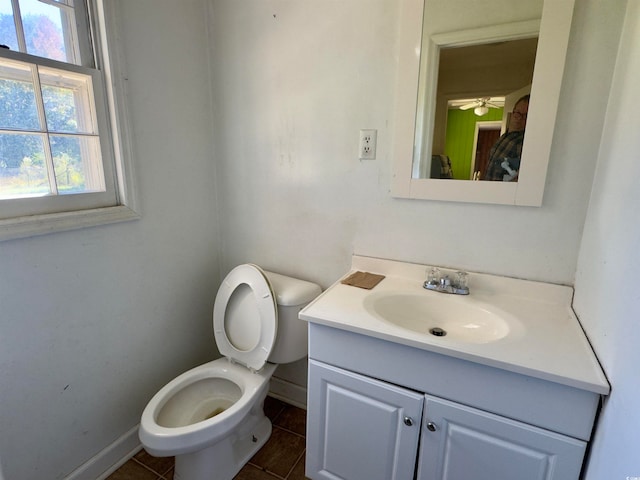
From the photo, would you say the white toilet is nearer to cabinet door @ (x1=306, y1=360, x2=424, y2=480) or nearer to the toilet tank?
the toilet tank

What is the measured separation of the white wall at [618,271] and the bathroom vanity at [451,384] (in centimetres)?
5

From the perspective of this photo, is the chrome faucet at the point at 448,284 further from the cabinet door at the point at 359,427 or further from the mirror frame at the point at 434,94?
the cabinet door at the point at 359,427

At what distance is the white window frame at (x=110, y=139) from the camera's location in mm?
1119

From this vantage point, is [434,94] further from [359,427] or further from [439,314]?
[359,427]

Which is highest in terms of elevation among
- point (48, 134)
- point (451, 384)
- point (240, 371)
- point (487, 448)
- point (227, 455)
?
point (48, 134)

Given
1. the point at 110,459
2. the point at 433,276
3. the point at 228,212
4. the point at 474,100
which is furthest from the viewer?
the point at 228,212

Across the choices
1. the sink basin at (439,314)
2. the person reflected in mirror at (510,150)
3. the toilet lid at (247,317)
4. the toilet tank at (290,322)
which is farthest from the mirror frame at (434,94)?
the toilet lid at (247,317)

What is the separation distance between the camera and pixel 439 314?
3.95 ft

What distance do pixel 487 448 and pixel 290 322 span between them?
814 millimetres

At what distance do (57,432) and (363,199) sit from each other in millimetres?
1470

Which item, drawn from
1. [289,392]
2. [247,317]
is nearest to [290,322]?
[247,317]

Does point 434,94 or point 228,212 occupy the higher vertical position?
point 434,94

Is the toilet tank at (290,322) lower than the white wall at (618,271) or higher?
lower

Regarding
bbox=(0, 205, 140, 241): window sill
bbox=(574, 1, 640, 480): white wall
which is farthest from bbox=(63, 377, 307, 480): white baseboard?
bbox=(574, 1, 640, 480): white wall
